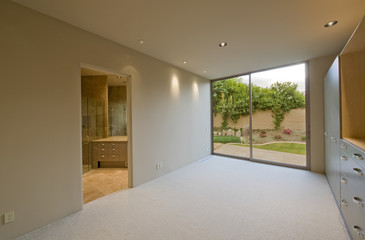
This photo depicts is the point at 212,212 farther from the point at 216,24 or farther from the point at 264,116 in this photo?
the point at 264,116

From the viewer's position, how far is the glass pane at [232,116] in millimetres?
4719

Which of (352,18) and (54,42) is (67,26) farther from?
(352,18)

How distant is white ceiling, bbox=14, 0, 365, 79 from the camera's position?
1801mm

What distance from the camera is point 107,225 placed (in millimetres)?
1909

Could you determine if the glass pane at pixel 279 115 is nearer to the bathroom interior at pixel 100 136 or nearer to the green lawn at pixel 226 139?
the green lawn at pixel 226 139

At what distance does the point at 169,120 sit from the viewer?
3768 mm

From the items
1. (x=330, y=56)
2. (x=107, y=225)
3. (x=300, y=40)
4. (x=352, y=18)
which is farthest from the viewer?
(x=330, y=56)

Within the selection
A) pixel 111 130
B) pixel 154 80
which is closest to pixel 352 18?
pixel 154 80

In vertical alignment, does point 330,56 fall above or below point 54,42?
above

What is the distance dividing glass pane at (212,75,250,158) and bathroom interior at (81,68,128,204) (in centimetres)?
310

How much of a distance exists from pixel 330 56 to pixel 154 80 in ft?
12.9

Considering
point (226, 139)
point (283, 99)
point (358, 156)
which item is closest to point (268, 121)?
point (283, 99)

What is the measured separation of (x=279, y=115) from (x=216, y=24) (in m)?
3.24

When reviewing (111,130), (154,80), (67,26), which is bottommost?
(111,130)
